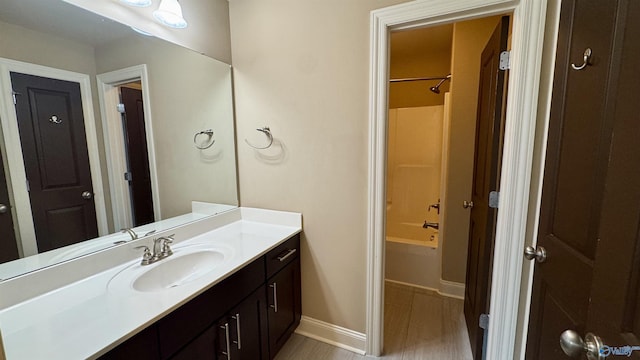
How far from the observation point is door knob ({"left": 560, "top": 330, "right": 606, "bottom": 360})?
0.58m

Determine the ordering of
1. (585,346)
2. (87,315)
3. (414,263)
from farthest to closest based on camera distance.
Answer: (414,263) → (87,315) → (585,346)

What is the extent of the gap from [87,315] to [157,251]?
48 cm

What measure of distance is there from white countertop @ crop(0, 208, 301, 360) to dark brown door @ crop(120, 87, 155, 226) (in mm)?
271

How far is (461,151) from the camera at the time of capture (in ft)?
7.18

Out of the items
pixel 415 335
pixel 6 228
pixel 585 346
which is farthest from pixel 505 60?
pixel 6 228

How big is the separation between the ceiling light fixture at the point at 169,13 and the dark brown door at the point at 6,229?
3.14 feet

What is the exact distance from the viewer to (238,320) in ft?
4.14

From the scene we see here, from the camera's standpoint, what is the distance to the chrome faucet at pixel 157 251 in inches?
50.6

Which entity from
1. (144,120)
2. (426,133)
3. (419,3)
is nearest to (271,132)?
(144,120)

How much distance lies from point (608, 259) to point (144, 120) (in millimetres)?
1905

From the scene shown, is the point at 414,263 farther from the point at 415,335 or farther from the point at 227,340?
the point at 227,340

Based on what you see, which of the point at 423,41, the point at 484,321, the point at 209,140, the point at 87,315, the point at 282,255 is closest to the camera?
the point at 87,315

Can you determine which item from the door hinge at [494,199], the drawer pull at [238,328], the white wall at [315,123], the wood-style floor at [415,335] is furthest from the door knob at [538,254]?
the drawer pull at [238,328]

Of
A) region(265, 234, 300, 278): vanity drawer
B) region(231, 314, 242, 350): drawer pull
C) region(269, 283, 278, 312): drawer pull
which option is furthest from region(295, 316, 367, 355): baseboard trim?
region(231, 314, 242, 350): drawer pull
